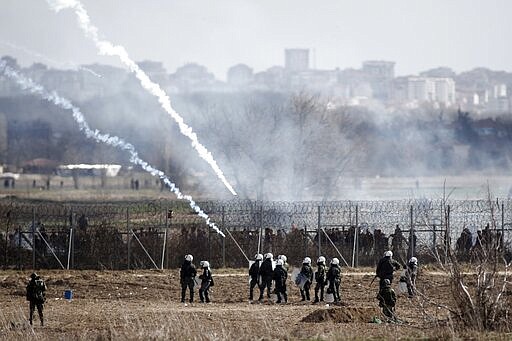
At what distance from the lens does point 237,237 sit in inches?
1631

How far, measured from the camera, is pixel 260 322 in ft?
93.0

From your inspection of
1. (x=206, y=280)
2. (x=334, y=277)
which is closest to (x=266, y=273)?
(x=206, y=280)

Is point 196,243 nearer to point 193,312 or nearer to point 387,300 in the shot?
point 193,312

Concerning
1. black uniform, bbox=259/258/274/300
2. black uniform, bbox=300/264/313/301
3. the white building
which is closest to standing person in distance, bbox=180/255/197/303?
black uniform, bbox=259/258/274/300

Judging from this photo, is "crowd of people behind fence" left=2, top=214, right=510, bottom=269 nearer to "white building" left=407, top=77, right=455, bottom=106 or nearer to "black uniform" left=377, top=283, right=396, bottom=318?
"black uniform" left=377, top=283, right=396, bottom=318

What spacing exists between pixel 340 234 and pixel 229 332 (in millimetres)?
16856

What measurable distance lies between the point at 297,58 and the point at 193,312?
143 m

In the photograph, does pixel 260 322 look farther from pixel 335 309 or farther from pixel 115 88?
pixel 115 88

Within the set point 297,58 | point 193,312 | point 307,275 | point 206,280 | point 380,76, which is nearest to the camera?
point 193,312

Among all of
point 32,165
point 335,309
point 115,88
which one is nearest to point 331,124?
point 115,88

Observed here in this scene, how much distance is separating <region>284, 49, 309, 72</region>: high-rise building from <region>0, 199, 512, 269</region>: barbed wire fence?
126 m

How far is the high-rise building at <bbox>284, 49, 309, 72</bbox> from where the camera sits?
16925cm

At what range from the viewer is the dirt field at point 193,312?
1002 inches

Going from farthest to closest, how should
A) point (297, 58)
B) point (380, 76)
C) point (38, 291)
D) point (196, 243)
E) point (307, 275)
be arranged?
1. point (297, 58)
2. point (380, 76)
3. point (196, 243)
4. point (307, 275)
5. point (38, 291)
